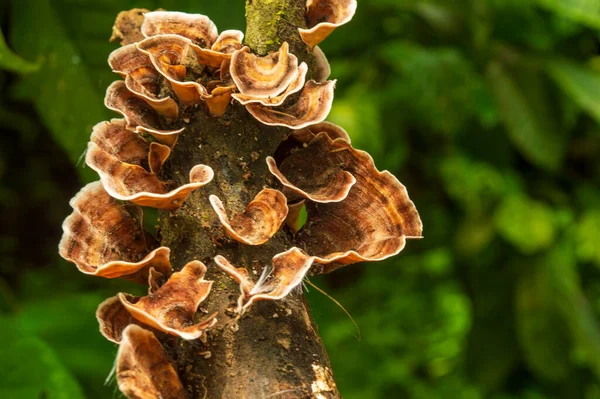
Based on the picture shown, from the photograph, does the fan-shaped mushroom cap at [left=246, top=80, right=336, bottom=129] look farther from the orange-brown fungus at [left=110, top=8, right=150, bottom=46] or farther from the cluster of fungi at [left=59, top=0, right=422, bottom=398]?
the orange-brown fungus at [left=110, top=8, right=150, bottom=46]

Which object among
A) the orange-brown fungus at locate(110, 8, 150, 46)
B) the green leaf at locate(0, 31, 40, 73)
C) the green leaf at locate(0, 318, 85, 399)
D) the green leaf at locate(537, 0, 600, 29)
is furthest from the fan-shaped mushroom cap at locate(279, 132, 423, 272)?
the green leaf at locate(537, 0, 600, 29)

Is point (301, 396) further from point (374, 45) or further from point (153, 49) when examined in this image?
point (374, 45)

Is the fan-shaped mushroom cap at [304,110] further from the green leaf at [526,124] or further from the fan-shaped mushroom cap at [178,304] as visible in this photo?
the green leaf at [526,124]

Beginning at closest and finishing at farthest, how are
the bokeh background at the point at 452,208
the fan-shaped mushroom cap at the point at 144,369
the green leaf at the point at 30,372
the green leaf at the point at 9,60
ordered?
the fan-shaped mushroom cap at the point at 144,369
the green leaf at the point at 9,60
the green leaf at the point at 30,372
the bokeh background at the point at 452,208

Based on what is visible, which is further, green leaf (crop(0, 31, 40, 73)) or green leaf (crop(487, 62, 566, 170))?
green leaf (crop(487, 62, 566, 170))

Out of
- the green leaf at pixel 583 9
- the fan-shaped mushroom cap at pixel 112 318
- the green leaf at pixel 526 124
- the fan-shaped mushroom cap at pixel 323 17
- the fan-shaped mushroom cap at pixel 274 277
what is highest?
the fan-shaped mushroom cap at pixel 323 17

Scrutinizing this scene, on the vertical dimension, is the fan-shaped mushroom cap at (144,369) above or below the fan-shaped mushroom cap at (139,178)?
below

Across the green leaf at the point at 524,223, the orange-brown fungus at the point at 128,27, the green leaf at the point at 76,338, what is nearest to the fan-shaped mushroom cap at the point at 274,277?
the orange-brown fungus at the point at 128,27
